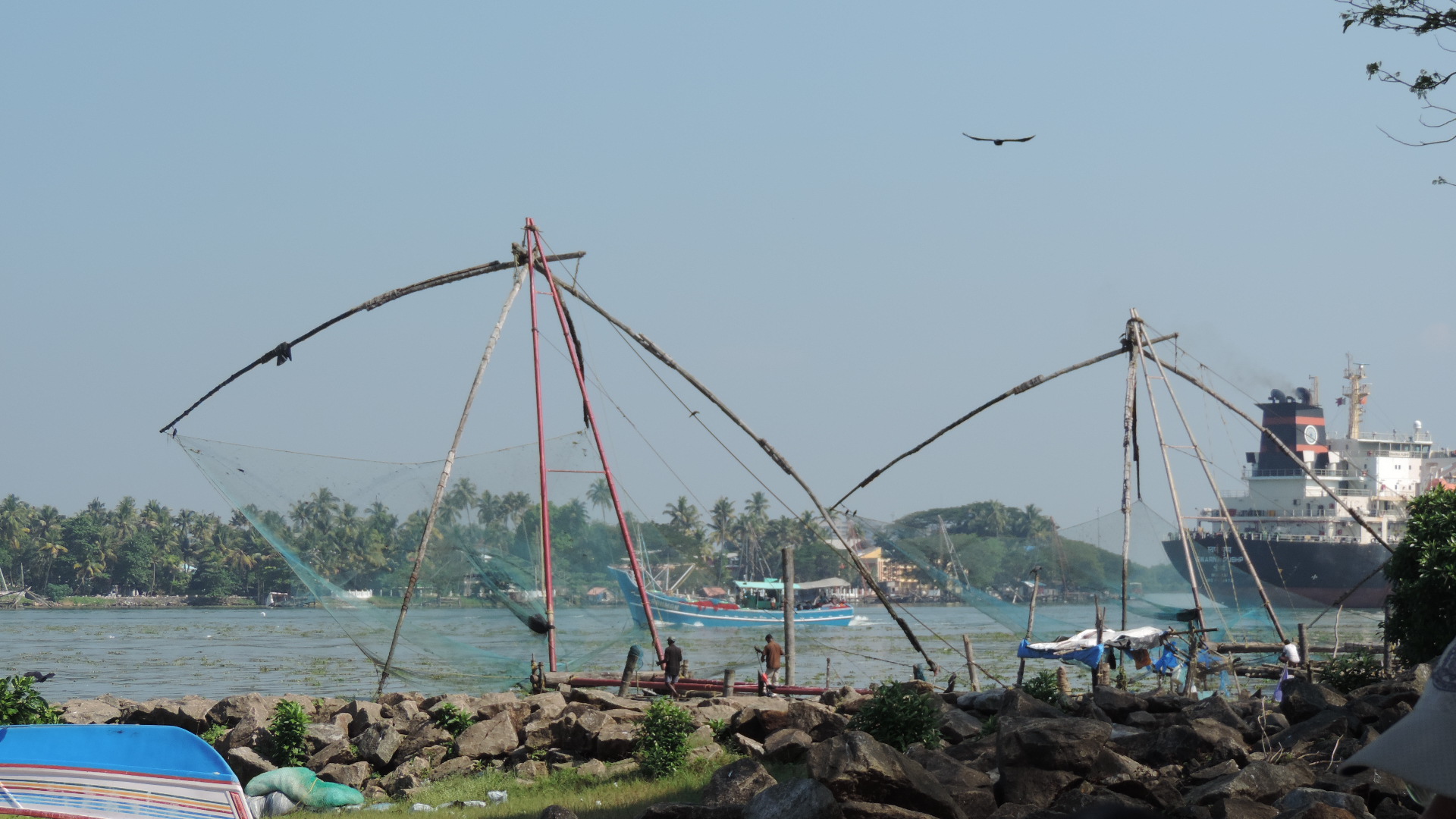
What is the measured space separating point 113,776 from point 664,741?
4.70 metres

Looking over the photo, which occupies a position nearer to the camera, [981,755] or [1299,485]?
[981,755]

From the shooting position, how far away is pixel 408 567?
1573 centimetres

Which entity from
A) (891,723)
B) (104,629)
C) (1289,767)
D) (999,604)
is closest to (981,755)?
(891,723)

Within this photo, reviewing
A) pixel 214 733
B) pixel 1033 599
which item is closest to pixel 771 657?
pixel 1033 599

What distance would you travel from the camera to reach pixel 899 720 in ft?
34.6

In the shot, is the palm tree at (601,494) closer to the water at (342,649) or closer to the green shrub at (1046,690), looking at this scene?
the water at (342,649)

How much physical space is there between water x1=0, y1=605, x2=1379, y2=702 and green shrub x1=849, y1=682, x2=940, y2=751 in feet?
14.4

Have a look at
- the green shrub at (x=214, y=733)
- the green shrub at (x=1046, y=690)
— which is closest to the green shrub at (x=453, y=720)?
the green shrub at (x=214, y=733)

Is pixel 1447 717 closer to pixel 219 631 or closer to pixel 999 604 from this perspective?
pixel 999 604

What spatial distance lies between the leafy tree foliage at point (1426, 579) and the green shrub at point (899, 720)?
4.90 m

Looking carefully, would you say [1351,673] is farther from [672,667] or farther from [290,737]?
[290,737]

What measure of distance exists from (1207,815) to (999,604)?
13.3 metres

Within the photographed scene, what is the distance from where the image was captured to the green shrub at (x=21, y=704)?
13.4 metres

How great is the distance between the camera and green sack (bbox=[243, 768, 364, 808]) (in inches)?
491
